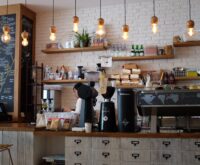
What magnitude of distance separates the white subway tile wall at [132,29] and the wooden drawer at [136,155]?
3048 millimetres

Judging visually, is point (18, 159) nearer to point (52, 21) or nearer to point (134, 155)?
point (134, 155)

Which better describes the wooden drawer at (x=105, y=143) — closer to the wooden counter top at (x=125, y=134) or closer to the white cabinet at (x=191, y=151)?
the wooden counter top at (x=125, y=134)

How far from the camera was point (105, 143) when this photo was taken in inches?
110

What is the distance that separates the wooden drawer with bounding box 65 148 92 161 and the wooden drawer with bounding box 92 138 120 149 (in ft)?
0.32

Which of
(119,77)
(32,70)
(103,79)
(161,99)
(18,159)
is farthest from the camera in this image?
(32,70)

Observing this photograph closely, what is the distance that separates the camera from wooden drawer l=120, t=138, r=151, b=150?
2.70 m

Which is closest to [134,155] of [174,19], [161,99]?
[161,99]

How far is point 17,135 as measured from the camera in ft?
10.6

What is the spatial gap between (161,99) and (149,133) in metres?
0.35

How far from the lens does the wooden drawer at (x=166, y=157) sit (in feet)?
8.61

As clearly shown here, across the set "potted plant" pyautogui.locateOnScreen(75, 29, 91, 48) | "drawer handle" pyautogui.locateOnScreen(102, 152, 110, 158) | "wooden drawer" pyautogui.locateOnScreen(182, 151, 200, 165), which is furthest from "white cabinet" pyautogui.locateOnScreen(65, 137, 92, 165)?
"potted plant" pyautogui.locateOnScreen(75, 29, 91, 48)

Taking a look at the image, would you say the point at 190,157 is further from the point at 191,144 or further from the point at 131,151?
the point at 131,151

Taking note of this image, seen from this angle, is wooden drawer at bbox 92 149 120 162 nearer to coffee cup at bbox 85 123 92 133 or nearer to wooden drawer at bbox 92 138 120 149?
wooden drawer at bbox 92 138 120 149

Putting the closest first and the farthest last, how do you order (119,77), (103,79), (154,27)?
(103,79) → (154,27) → (119,77)
